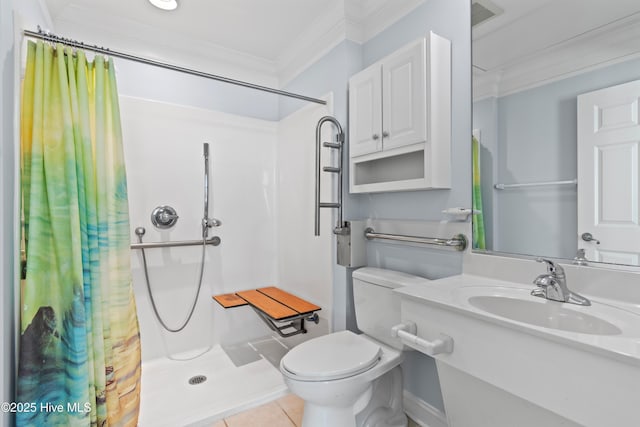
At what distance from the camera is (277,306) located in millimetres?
2158

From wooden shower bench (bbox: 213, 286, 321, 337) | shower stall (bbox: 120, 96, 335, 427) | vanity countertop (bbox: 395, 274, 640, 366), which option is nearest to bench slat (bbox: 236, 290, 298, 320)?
wooden shower bench (bbox: 213, 286, 321, 337)


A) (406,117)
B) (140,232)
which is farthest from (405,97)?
(140,232)

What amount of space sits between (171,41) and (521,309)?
2715 mm

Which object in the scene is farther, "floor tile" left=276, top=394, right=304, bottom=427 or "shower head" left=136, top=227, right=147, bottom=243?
"shower head" left=136, top=227, right=147, bottom=243

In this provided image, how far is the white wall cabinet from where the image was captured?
146 cm

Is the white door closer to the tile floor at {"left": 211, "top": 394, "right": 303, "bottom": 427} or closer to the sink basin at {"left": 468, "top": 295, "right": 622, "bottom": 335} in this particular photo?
the sink basin at {"left": 468, "top": 295, "right": 622, "bottom": 335}

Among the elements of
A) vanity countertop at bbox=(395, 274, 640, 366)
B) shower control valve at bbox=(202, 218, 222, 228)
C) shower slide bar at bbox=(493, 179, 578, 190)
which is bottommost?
vanity countertop at bbox=(395, 274, 640, 366)

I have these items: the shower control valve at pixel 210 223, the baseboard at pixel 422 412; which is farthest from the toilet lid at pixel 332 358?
the shower control valve at pixel 210 223

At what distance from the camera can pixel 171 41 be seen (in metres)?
2.28

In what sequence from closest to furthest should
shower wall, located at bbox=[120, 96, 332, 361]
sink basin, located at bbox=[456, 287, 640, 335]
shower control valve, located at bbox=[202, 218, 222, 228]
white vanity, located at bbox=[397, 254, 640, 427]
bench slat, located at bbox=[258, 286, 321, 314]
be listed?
1. white vanity, located at bbox=[397, 254, 640, 427]
2. sink basin, located at bbox=[456, 287, 640, 335]
3. bench slat, located at bbox=[258, 286, 321, 314]
4. shower wall, located at bbox=[120, 96, 332, 361]
5. shower control valve, located at bbox=[202, 218, 222, 228]

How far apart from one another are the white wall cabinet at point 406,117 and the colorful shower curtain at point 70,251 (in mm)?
1262

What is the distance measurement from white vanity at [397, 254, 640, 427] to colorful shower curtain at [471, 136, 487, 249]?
0.09 meters

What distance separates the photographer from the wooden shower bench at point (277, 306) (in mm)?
1986

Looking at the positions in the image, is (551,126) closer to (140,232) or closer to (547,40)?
(547,40)
